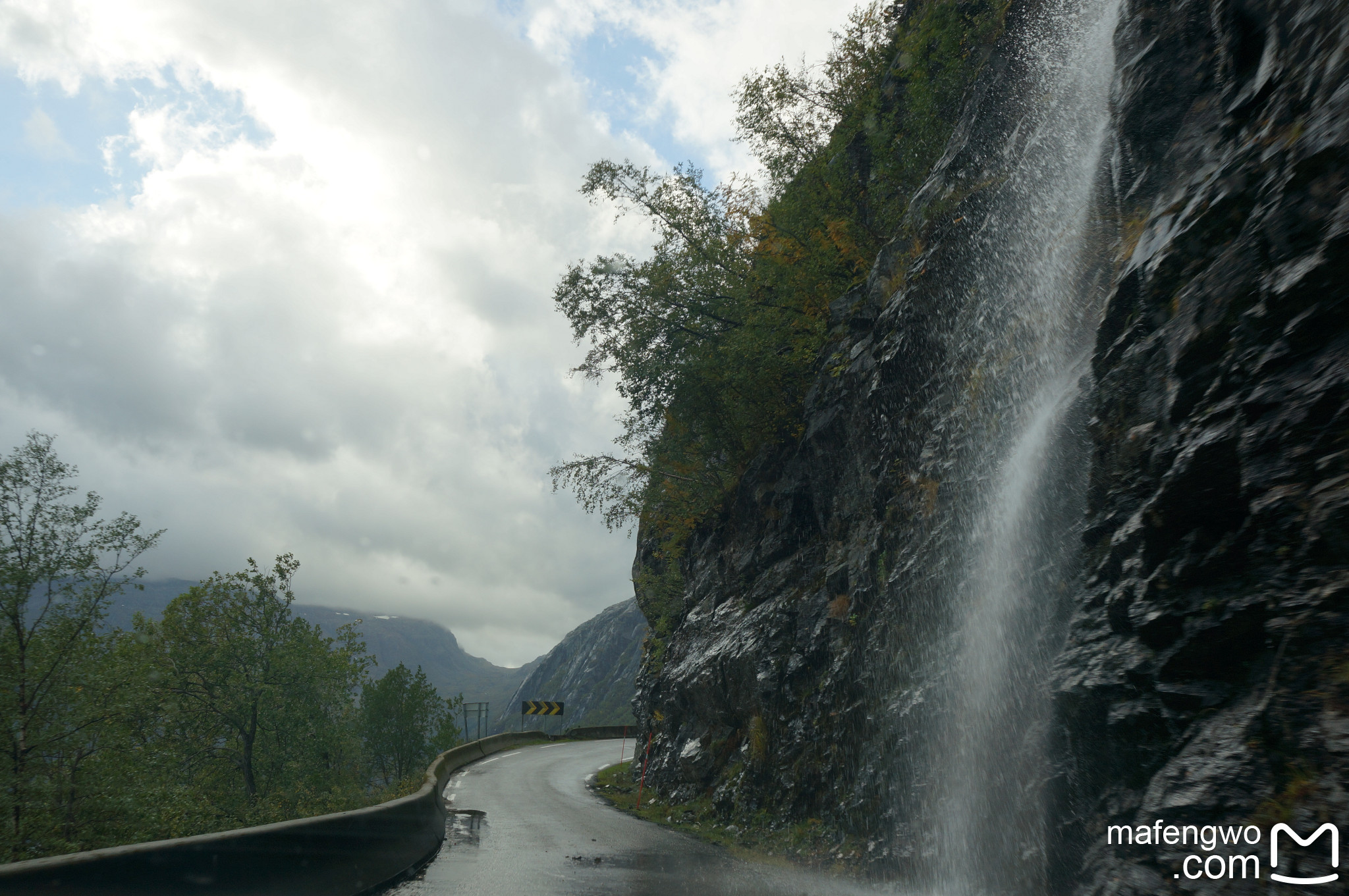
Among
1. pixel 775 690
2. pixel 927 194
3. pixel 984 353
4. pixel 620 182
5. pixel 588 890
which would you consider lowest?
pixel 588 890

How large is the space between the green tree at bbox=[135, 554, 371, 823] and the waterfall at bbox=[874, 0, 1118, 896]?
81.4 feet

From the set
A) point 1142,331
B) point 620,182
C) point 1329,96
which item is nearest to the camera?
point 1329,96

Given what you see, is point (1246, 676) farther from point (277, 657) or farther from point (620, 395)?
point (277, 657)

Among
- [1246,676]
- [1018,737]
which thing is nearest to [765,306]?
[1018,737]

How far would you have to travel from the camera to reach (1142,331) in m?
6.77

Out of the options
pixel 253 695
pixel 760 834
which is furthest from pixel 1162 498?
pixel 253 695

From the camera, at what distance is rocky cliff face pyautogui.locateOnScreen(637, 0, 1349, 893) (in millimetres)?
4789

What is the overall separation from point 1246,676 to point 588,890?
6.38 m

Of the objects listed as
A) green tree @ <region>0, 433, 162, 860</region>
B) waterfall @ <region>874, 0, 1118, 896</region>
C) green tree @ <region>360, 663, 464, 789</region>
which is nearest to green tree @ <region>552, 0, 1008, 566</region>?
waterfall @ <region>874, 0, 1118, 896</region>

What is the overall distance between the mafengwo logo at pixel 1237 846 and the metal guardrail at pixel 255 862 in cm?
647

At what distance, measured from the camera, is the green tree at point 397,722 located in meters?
65.9

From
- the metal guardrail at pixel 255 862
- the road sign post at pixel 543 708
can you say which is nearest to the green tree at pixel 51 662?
the metal guardrail at pixel 255 862

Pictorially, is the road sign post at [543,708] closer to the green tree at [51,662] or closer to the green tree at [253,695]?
the green tree at [253,695]

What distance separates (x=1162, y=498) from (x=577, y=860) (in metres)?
8.34
